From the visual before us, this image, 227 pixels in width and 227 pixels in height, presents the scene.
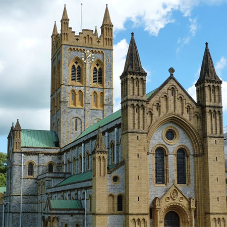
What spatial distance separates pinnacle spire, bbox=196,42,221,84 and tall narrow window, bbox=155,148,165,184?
1021 centimetres

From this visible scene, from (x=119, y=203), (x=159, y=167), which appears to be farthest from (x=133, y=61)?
(x=119, y=203)

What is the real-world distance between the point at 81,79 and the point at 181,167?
1475 inches

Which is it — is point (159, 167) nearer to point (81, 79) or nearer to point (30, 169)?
point (30, 169)

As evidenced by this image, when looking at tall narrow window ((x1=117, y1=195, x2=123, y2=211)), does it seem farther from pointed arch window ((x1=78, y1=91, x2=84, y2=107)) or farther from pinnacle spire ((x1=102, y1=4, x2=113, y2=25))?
pinnacle spire ((x1=102, y1=4, x2=113, y2=25))

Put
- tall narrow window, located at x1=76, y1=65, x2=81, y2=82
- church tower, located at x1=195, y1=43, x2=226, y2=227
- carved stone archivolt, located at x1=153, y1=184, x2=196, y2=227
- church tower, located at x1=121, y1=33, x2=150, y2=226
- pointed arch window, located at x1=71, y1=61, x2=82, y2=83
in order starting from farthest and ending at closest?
tall narrow window, located at x1=76, y1=65, x2=81, y2=82, pointed arch window, located at x1=71, y1=61, x2=82, y2=83, church tower, located at x1=195, y1=43, x2=226, y2=227, carved stone archivolt, located at x1=153, y1=184, x2=196, y2=227, church tower, located at x1=121, y1=33, x2=150, y2=226

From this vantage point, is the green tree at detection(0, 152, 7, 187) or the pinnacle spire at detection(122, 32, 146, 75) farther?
the green tree at detection(0, 152, 7, 187)

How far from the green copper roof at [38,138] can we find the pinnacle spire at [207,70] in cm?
3713

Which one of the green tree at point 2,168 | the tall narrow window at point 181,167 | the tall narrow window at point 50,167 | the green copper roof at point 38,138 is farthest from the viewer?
the green tree at point 2,168

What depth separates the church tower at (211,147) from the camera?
5484 centimetres

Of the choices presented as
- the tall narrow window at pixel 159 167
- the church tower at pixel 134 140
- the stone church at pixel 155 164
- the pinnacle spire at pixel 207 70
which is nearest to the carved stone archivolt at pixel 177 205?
the stone church at pixel 155 164

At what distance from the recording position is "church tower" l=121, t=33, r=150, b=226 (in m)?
51.9

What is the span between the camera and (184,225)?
2138 inches

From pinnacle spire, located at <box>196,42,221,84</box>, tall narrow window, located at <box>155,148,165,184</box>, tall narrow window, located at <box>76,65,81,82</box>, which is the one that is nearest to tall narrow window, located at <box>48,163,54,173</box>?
tall narrow window, located at <box>76,65,81,82</box>

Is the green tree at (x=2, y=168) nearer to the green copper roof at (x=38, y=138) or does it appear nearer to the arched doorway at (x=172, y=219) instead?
the green copper roof at (x=38, y=138)
